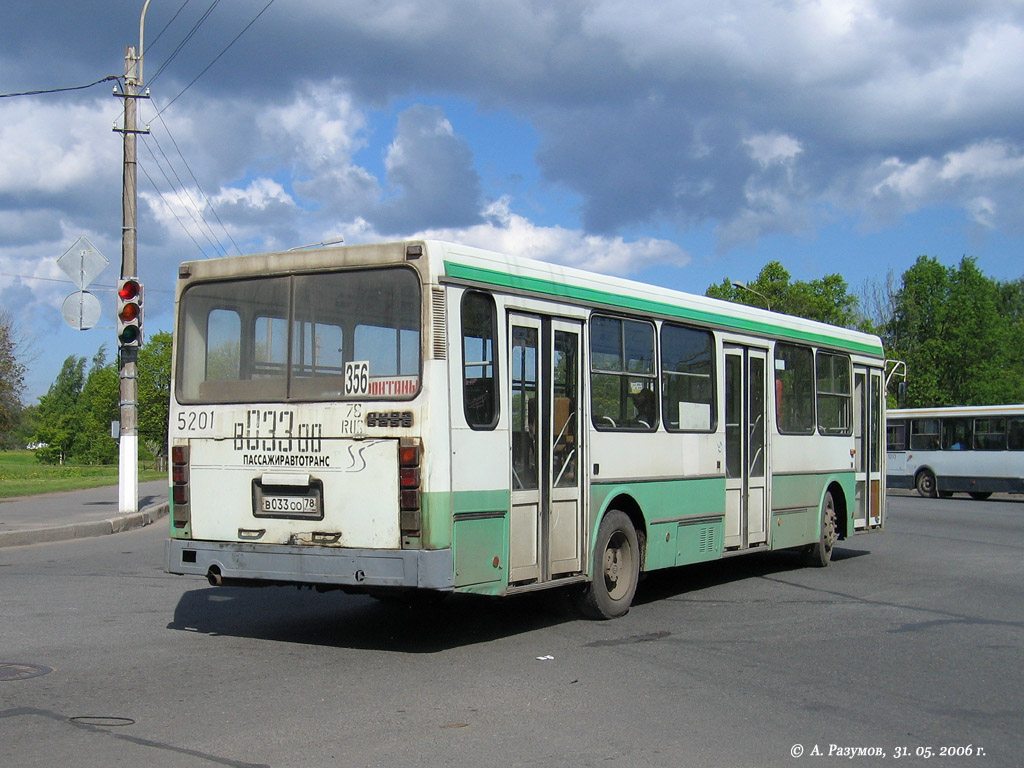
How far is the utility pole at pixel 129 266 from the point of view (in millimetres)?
20719

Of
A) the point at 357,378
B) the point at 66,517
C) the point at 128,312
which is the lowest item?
the point at 66,517

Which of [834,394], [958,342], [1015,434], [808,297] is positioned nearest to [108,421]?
[808,297]

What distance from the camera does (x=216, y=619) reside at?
9453mm

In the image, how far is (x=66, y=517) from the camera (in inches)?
806

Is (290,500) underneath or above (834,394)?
underneath

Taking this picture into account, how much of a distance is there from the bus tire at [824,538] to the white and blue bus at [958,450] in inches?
723

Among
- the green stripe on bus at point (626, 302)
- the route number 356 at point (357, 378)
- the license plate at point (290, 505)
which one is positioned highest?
the green stripe on bus at point (626, 302)

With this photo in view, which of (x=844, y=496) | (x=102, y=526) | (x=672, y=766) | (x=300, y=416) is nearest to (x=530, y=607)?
(x=300, y=416)

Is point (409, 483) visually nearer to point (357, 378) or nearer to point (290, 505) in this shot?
point (357, 378)

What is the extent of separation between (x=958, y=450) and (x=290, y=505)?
2940cm

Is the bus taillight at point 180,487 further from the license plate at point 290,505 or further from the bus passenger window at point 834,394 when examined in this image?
the bus passenger window at point 834,394

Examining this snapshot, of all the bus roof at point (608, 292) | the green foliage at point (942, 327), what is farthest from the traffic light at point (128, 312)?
the green foliage at point (942, 327)

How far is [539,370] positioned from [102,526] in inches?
487

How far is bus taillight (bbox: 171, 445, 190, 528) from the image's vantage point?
8.58m
